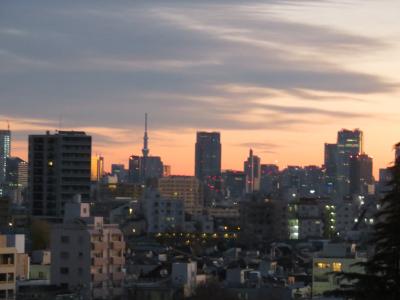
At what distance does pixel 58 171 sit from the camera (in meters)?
115

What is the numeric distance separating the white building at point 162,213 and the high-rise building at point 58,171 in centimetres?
1075

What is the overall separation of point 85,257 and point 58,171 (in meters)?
64.0

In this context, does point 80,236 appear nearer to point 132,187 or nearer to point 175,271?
point 175,271

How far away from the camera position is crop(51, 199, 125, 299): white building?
51.1 m

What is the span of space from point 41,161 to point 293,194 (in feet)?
149

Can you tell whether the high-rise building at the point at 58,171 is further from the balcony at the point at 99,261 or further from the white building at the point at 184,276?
the white building at the point at 184,276

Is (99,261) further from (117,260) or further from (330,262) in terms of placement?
(330,262)

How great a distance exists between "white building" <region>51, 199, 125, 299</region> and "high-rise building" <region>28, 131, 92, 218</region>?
5880cm

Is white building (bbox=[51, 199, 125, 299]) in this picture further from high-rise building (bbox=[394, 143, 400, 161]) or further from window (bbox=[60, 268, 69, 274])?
high-rise building (bbox=[394, 143, 400, 161])

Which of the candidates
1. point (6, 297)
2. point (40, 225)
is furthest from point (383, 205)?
point (40, 225)

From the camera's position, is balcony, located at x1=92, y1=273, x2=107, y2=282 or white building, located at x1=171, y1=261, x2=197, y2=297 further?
balcony, located at x1=92, y1=273, x2=107, y2=282

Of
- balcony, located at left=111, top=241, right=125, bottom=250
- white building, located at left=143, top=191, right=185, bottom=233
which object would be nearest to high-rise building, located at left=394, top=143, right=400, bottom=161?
balcony, located at left=111, top=241, right=125, bottom=250

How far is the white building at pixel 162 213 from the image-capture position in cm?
12725

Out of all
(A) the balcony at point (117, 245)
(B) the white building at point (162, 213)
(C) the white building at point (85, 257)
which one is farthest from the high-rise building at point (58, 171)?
(C) the white building at point (85, 257)
